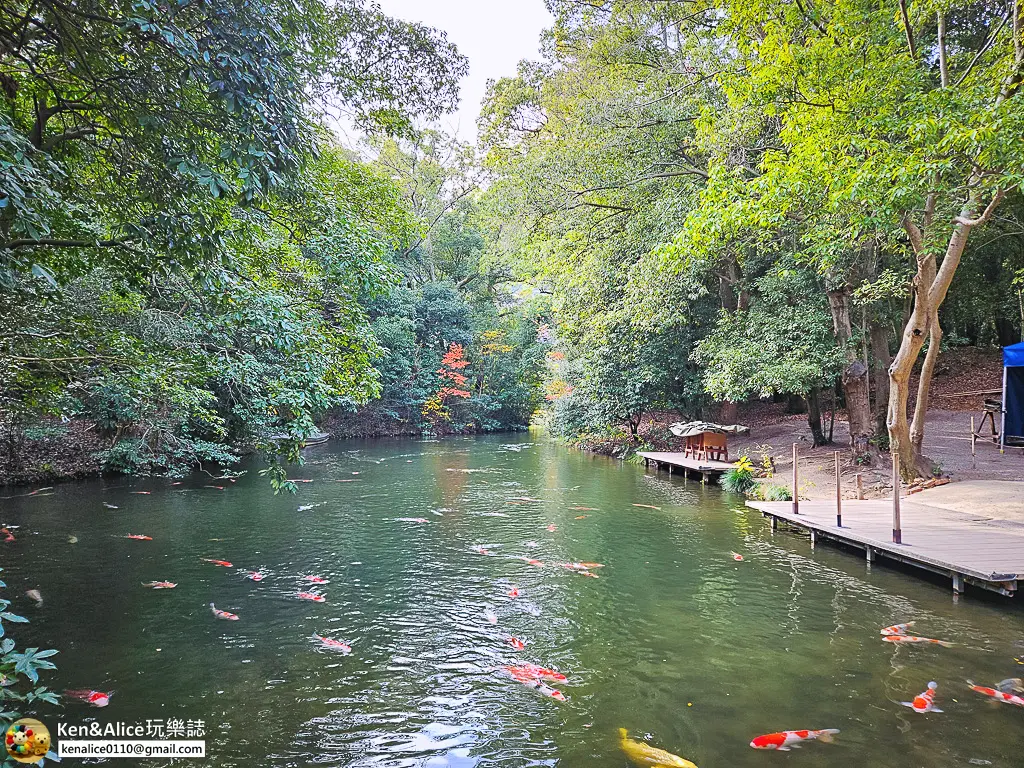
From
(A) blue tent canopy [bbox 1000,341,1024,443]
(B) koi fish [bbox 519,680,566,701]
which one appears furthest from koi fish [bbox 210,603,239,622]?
(A) blue tent canopy [bbox 1000,341,1024,443]

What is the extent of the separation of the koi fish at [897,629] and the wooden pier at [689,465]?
9.76 meters

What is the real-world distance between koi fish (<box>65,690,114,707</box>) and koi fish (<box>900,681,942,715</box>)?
622cm

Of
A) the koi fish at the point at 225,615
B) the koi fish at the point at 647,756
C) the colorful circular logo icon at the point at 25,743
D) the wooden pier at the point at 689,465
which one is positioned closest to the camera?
the colorful circular logo icon at the point at 25,743

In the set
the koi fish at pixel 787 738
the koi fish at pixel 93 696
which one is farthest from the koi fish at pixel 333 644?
the koi fish at pixel 787 738

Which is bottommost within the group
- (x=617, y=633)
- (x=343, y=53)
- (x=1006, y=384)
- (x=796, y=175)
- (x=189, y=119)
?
(x=617, y=633)

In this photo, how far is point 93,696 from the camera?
15.4 ft

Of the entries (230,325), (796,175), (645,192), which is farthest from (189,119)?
(645,192)

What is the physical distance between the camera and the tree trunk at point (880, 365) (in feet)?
50.5

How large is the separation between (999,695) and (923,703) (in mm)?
660

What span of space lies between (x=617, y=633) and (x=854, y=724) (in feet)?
7.56

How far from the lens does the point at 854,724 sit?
4402 millimetres

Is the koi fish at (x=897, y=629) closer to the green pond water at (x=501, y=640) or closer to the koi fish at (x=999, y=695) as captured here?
the green pond water at (x=501, y=640)

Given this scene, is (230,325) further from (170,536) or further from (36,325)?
(170,536)

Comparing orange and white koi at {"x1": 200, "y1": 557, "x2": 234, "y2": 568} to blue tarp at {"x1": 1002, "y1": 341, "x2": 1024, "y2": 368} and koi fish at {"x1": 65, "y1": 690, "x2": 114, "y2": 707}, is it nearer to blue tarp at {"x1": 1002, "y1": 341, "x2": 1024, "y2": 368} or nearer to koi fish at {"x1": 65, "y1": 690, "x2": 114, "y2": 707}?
koi fish at {"x1": 65, "y1": 690, "x2": 114, "y2": 707}
